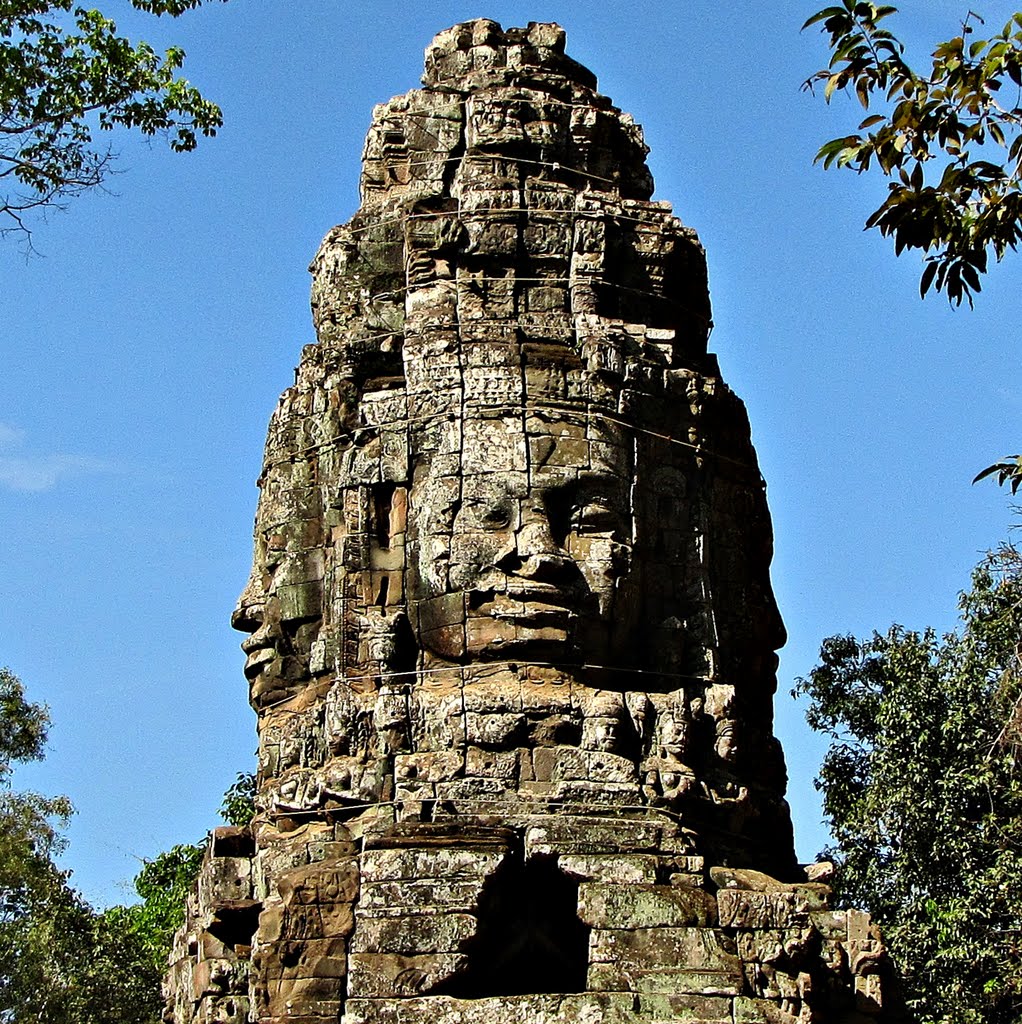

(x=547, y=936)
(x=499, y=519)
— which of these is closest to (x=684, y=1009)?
(x=547, y=936)

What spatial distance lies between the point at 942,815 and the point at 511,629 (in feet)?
24.0

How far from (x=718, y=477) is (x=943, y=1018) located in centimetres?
646

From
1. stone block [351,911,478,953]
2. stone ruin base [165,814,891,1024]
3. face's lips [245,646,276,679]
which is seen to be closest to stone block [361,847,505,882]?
stone ruin base [165,814,891,1024]

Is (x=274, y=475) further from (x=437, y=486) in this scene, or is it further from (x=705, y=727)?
(x=705, y=727)

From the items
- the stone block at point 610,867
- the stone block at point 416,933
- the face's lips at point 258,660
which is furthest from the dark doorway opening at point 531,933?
the face's lips at point 258,660

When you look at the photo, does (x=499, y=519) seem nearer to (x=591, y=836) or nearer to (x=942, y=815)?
(x=591, y=836)

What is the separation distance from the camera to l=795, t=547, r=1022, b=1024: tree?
21453 mm

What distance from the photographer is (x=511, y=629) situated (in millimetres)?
16859

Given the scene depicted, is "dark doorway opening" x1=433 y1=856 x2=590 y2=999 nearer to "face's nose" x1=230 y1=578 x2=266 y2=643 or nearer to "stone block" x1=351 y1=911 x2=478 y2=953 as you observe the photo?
"stone block" x1=351 y1=911 x2=478 y2=953

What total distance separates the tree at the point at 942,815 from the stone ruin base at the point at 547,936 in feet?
19.1

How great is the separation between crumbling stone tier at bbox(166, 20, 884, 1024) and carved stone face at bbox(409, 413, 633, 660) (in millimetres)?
28

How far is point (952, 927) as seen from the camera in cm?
2152

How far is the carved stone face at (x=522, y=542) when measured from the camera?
55.6 ft

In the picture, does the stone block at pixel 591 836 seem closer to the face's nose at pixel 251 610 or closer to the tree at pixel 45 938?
the face's nose at pixel 251 610
